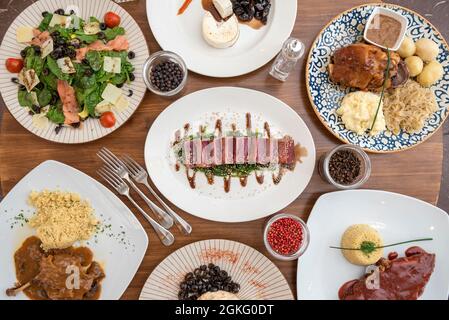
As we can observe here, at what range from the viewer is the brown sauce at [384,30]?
259 cm

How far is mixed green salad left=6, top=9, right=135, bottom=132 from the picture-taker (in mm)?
2553

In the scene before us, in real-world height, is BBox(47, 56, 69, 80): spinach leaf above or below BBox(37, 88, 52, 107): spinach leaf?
above

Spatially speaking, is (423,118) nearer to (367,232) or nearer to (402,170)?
(402,170)

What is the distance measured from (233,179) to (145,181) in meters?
0.60

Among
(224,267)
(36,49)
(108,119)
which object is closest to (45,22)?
(36,49)

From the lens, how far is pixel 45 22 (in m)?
2.62

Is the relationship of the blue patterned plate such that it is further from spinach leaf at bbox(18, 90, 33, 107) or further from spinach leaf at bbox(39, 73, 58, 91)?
spinach leaf at bbox(18, 90, 33, 107)

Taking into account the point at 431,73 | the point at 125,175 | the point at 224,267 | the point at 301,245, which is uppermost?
the point at 431,73

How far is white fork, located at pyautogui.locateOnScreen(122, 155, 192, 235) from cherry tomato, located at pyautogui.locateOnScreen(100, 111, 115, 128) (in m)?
0.24

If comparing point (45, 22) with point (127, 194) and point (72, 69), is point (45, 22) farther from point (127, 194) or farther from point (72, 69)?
point (127, 194)

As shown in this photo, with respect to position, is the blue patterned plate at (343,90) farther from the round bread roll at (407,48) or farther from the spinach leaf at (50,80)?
the spinach leaf at (50,80)

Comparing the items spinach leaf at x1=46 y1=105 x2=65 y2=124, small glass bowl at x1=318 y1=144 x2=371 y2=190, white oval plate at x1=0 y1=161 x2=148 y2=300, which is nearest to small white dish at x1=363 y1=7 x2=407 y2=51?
small glass bowl at x1=318 y1=144 x2=371 y2=190
